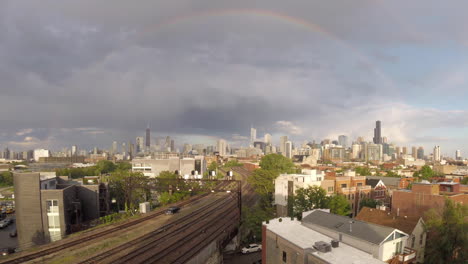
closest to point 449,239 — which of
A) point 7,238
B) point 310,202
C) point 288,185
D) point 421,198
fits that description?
point 421,198

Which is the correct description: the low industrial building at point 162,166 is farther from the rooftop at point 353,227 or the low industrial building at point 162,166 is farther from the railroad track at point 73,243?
the rooftop at point 353,227

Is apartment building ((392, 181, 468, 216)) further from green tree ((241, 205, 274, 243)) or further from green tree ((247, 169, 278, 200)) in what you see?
green tree ((247, 169, 278, 200))

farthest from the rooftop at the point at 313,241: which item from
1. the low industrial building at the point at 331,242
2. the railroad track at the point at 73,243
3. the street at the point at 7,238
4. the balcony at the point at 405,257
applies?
the street at the point at 7,238

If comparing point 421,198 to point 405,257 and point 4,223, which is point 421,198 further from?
point 4,223

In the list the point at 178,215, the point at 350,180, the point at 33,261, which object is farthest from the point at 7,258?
the point at 350,180

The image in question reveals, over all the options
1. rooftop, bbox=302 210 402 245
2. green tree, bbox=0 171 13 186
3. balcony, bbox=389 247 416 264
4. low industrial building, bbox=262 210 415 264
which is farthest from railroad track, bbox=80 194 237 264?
green tree, bbox=0 171 13 186

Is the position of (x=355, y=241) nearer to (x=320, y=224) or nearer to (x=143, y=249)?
(x=320, y=224)
